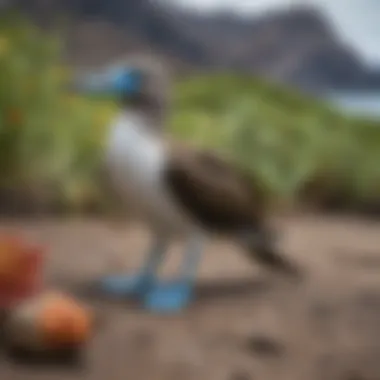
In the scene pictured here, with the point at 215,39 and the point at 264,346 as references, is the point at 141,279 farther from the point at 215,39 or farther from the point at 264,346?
the point at 215,39

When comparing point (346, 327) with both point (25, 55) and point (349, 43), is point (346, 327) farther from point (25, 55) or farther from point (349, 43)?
point (25, 55)

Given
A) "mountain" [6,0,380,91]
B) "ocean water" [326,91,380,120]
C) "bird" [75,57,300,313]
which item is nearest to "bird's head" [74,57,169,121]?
"bird" [75,57,300,313]

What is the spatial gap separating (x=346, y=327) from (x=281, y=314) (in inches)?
2.8

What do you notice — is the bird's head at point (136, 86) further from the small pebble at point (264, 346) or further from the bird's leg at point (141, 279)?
the small pebble at point (264, 346)

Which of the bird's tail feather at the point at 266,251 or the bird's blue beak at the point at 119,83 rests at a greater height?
the bird's blue beak at the point at 119,83

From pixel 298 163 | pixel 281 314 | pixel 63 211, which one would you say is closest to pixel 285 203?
pixel 298 163

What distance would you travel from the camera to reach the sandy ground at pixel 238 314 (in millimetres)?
967

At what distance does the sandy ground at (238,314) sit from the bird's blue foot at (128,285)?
0.01 meters

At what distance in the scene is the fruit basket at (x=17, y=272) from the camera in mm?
997

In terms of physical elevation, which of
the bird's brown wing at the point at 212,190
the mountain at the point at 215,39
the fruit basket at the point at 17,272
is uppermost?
the mountain at the point at 215,39

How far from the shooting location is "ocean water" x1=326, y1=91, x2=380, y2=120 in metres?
1.15

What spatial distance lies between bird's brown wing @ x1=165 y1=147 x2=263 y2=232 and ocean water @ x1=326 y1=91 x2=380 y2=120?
15 cm

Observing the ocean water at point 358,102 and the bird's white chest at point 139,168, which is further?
the ocean water at point 358,102

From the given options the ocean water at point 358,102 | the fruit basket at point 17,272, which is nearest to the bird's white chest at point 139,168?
the fruit basket at point 17,272
